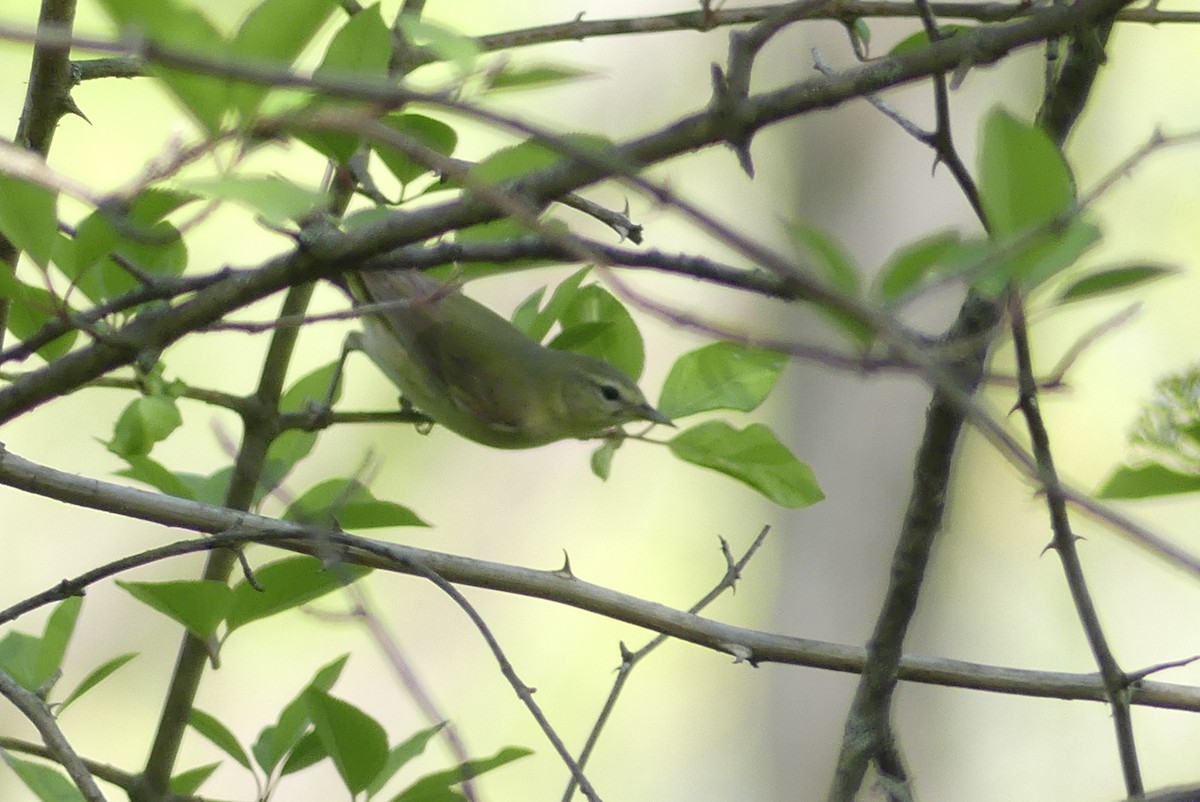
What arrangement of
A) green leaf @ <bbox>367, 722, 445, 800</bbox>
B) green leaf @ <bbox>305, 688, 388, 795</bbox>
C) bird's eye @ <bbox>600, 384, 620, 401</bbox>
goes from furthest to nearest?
bird's eye @ <bbox>600, 384, 620, 401</bbox>
green leaf @ <bbox>367, 722, 445, 800</bbox>
green leaf @ <bbox>305, 688, 388, 795</bbox>

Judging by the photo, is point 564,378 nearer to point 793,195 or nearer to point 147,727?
point 793,195

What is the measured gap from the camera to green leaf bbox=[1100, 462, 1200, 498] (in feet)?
2.75

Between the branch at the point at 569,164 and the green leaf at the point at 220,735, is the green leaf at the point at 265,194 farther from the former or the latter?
the green leaf at the point at 220,735

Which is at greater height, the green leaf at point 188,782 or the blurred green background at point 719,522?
the blurred green background at point 719,522

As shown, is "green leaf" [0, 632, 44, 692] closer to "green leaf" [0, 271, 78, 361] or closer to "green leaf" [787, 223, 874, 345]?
"green leaf" [0, 271, 78, 361]

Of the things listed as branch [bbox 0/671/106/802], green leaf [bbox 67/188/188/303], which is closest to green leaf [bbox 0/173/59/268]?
green leaf [bbox 67/188/188/303]

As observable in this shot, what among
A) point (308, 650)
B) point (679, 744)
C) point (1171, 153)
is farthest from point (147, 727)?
point (1171, 153)

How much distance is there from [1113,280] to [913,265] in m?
0.11

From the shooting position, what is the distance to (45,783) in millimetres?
1295

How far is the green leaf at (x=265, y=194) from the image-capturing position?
66cm

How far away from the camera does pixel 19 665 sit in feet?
4.48

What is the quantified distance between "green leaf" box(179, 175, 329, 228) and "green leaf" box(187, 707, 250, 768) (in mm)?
847

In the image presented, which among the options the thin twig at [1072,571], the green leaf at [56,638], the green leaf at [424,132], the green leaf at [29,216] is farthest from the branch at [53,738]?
the thin twig at [1072,571]

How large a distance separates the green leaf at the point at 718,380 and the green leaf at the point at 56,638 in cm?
68
